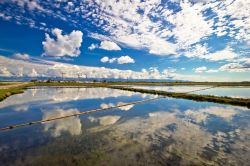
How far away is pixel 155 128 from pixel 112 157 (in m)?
5.99

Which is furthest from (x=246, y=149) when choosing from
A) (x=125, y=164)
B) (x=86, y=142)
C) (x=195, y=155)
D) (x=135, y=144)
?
(x=86, y=142)

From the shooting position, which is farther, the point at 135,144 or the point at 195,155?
the point at 135,144

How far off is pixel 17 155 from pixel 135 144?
5811 mm

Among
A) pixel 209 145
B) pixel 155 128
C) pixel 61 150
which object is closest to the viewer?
pixel 61 150

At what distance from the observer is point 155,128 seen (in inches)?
568

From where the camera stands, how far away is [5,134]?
42.0 ft

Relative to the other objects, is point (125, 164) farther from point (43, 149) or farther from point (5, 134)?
point (5, 134)

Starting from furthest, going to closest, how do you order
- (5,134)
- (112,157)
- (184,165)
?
(5,134)
(112,157)
(184,165)

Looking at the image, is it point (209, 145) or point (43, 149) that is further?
point (209, 145)

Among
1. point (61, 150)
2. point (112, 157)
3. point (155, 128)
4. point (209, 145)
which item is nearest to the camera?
point (112, 157)

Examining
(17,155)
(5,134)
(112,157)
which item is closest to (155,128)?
(112,157)

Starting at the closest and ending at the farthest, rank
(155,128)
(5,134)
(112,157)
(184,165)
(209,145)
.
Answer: (184,165) → (112,157) → (209,145) → (5,134) → (155,128)

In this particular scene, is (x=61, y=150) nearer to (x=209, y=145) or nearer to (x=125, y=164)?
(x=125, y=164)

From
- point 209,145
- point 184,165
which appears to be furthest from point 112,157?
point 209,145
